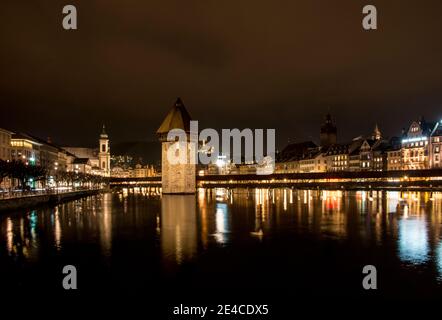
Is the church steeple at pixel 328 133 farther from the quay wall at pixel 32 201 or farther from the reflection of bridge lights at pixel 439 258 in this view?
the reflection of bridge lights at pixel 439 258

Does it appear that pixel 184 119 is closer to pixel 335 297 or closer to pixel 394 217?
pixel 394 217

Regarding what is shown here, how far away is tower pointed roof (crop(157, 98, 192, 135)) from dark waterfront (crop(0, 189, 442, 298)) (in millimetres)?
38098

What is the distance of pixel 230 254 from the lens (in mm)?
17547

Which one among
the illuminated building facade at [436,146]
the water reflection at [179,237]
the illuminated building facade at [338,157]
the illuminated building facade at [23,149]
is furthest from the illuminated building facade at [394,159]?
the water reflection at [179,237]

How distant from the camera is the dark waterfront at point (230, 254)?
1338 cm

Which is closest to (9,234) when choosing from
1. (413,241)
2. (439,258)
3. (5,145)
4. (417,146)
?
(413,241)

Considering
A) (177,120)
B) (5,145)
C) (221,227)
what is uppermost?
(177,120)

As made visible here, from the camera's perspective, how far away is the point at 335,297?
12148mm

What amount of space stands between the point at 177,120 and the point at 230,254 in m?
51.3

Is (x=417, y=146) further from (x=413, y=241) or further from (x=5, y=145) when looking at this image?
(x=413, y=241)

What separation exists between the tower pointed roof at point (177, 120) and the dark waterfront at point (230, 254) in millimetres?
38098

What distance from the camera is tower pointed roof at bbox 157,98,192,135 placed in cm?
6688
